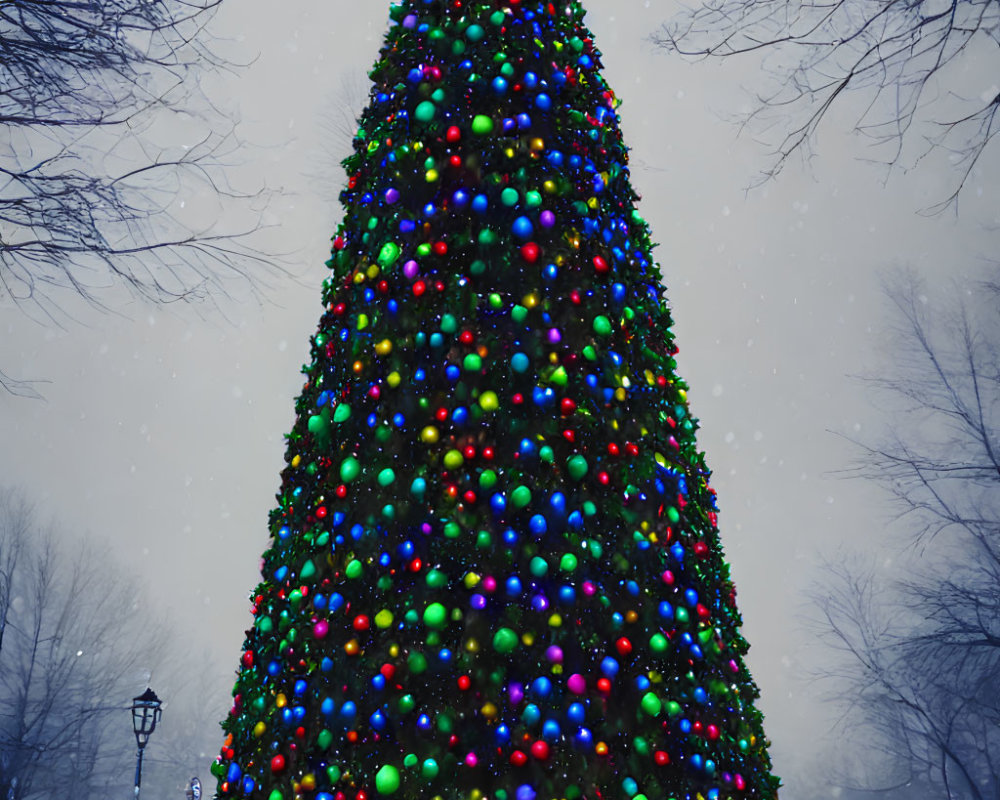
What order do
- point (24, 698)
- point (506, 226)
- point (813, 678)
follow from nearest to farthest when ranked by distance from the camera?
1. point (506, 226)
2. point (813, 678)
3. point (24, 698)

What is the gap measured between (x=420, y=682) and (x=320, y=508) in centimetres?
67

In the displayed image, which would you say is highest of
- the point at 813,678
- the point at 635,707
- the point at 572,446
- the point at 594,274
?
the point at 813,678

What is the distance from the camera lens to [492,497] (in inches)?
100

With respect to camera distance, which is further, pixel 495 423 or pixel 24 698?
pixel 24 698

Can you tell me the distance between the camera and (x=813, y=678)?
53.0 feet

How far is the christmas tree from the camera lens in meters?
2.41

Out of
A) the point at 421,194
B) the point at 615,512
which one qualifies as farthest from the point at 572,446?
the point at 421,194

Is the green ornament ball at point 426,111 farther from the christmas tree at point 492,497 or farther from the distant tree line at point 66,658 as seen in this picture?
the distant tree line at point 66,658

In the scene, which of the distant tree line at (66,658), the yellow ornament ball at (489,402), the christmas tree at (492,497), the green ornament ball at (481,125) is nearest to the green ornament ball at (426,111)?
the christmas tree at (492,497)

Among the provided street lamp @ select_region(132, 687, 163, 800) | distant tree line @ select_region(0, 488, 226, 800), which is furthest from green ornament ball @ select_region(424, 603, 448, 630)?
distant tree line @ select_region(0, 488, 226, 800)

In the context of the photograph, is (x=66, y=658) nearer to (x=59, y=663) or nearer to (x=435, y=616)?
(x=59, y=663)

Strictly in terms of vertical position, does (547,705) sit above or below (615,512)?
below

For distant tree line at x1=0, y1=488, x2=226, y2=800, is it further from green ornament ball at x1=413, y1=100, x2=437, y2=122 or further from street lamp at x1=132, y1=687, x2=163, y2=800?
green ornament ball at x1=413, y1=100, x2=437, y2=122

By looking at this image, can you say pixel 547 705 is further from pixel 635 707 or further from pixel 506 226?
pixel 506 226
